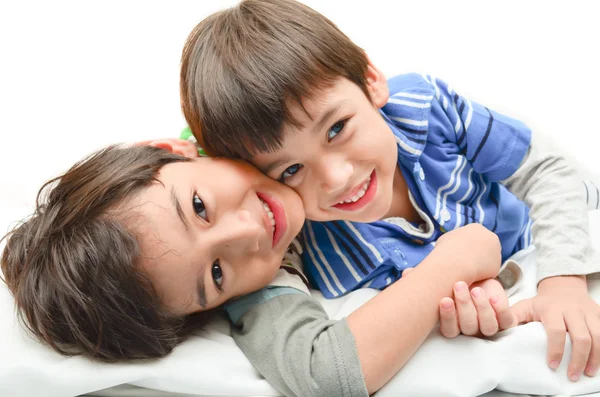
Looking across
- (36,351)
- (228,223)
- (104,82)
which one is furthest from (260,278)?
(104,82)

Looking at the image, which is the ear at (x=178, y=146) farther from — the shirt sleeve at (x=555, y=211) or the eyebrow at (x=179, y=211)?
the shirt sleeve at (x=555, y=211)

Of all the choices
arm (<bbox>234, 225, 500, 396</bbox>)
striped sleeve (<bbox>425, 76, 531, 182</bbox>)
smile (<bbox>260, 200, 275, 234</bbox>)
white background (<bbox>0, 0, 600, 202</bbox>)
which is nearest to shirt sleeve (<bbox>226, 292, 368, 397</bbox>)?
arm (<bbox>234, 225, 500, 396</bbox>)

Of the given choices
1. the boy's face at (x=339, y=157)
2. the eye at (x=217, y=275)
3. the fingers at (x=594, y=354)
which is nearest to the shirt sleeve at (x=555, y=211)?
the fingers at (x=594, y=354)

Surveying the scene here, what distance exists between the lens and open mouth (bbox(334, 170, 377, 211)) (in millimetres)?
1102

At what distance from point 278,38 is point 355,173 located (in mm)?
234

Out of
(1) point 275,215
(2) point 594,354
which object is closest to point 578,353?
(2) point 594,354

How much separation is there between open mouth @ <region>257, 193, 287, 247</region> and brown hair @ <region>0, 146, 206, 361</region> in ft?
0.58

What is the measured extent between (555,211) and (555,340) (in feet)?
1.00

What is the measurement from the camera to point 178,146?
3.71 feet

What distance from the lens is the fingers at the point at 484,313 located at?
2.99 ft

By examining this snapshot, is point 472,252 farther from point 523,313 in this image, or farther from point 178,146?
point 178,146

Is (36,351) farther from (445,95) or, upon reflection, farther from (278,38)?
(445,95)

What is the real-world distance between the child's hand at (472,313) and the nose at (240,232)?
0.27m

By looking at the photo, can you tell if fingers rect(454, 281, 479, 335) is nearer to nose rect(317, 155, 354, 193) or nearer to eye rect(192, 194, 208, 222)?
nose rect(317, 155, 354, 193)
